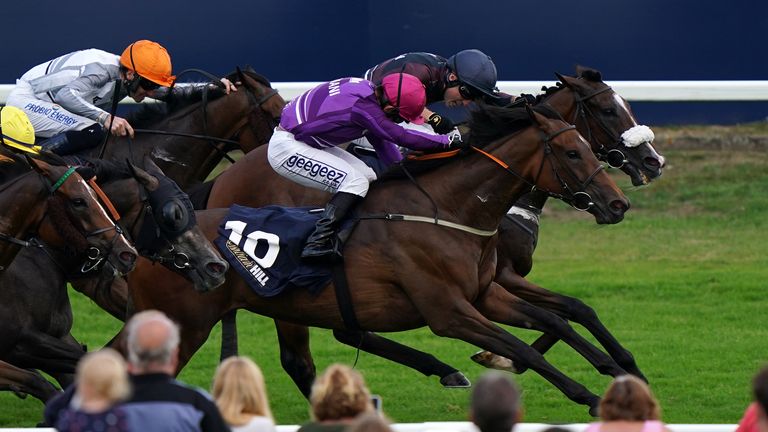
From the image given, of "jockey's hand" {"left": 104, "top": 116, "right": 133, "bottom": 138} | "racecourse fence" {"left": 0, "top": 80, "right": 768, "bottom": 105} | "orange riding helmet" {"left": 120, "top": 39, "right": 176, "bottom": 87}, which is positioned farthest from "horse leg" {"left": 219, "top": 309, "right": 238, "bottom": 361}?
"racecourse fence" {"left": 0, "top": 80, "right": 768, "bottom": 105}

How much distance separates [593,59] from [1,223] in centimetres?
709

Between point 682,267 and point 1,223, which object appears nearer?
point 1,223

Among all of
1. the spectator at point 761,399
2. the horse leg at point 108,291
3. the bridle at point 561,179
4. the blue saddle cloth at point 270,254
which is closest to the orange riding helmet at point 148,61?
the horse leg at point 108,291

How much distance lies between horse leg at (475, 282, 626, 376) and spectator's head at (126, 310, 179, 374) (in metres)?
3.06

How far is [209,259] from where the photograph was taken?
6703mm

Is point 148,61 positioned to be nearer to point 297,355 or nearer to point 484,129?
point 297,355

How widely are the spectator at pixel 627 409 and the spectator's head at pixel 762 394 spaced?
0.94ft

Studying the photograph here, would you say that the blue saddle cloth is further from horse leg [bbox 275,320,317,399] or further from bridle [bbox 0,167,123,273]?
horse leg [bbox 275,320,317,399]

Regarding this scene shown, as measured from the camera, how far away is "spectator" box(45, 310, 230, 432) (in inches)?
166

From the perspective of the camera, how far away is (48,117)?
8.47 metres

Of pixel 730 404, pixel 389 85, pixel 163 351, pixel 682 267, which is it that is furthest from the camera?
pixel 682 267

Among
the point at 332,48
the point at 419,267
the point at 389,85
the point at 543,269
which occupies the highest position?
the point at 389,85

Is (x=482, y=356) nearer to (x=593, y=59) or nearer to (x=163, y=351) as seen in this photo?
(x=163, y=351)

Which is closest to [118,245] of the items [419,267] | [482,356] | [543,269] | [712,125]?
[419,267]
